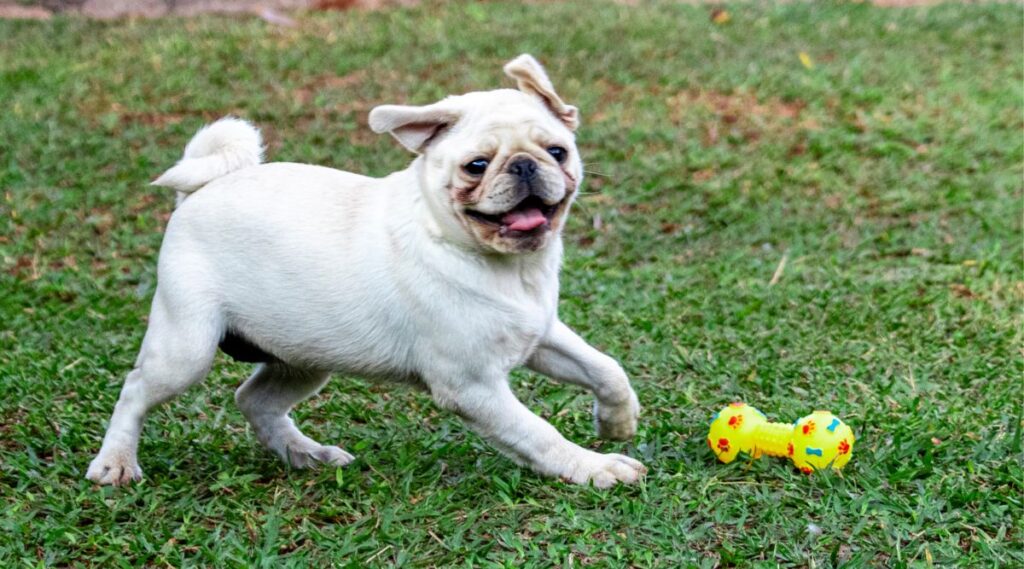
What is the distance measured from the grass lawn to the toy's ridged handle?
0.34ft

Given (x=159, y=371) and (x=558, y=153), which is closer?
(x=558, y=153)

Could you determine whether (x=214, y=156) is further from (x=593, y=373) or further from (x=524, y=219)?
(x=593, y=373)

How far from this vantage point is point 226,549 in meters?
4.10

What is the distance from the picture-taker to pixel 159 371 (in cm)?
444

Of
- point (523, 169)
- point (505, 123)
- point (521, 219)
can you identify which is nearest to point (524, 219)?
point (521, 219)

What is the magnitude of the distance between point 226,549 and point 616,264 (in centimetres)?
365

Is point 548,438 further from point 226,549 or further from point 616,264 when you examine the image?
point 616,264

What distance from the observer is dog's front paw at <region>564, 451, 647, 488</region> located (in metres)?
4.28

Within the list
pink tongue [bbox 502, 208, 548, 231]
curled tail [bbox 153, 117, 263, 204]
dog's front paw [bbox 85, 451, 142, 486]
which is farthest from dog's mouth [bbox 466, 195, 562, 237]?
dog's front paw [bbox 85, 451, 142, 486]

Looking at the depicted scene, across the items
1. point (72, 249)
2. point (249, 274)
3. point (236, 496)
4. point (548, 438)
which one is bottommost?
point (72, 249)

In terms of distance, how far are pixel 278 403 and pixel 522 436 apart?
1.06 metres

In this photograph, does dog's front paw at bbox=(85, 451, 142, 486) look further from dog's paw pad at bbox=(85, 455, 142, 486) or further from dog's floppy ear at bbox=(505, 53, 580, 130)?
dog's floppy ear at bbox=(505, 53, 580, 130)

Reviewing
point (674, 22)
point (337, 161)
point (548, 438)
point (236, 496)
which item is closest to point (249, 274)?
point (236, 496)

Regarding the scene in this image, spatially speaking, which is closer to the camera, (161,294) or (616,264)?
(161,294)
